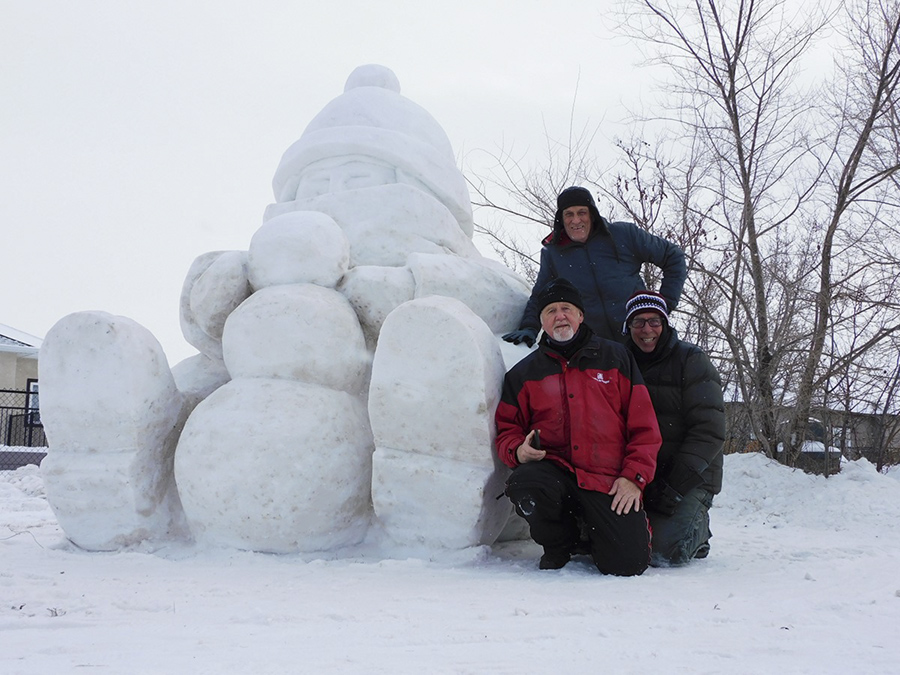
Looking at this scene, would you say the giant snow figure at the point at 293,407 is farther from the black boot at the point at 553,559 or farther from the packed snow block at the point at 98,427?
the black boot at the point at 553,559

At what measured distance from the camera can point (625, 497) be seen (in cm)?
288

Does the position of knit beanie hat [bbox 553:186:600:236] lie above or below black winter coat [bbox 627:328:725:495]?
above

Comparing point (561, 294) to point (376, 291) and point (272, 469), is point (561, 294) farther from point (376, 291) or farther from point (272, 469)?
point (272, 469)

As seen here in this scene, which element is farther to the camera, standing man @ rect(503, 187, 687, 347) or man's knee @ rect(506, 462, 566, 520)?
standing man @ rect(503, 187, 687, 347)

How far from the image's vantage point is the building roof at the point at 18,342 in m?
13.2

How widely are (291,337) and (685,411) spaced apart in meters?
1.66

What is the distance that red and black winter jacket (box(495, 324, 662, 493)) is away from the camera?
2.93 metres

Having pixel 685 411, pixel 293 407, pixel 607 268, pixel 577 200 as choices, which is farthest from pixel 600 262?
pixel 293 407

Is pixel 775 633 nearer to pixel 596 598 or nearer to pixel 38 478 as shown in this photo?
pixel 596 598

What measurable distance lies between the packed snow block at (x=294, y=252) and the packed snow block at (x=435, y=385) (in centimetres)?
55

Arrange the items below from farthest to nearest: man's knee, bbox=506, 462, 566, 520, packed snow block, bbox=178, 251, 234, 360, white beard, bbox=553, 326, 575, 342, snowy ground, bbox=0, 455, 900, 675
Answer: packed snow block, bbox=178, 251, 234, 360
white beard, bbox=553, 326, 575, 342
man's knee, bbox=506, 462, 566, 520
snowy ground, bbox=0, 455, 900, 675

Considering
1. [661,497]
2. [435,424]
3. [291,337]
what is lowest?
[661,497]

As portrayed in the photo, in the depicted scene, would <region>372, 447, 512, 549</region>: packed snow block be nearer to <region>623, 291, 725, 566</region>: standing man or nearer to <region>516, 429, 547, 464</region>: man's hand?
<region>516, 429, 547, 464</region>: man's hand

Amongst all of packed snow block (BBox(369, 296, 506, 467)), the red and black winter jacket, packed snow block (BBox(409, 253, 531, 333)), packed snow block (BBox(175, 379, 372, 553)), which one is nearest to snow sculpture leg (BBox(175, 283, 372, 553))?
packed snow block (BBox(175, 379, 372, 553))
